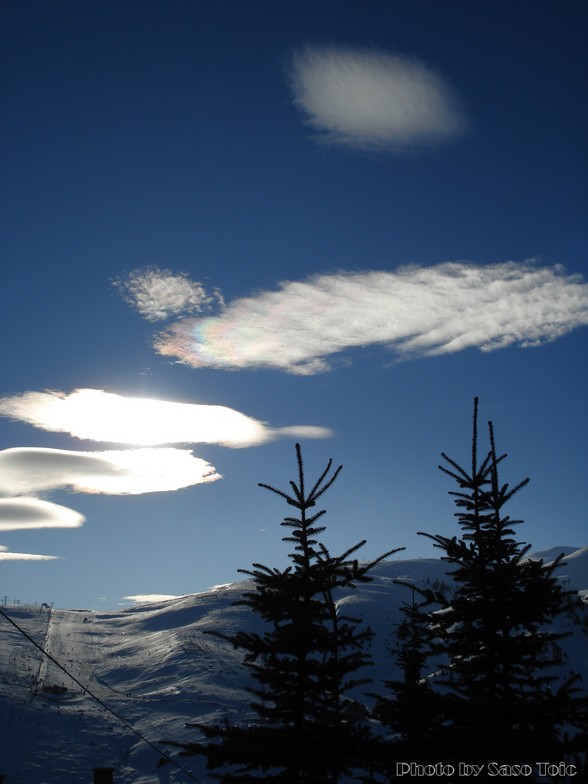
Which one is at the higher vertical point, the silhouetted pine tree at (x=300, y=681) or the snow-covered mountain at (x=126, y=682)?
the silhouetted pine tree at (x=300, y=681)

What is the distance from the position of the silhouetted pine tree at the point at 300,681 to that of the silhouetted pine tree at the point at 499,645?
5.29 feet

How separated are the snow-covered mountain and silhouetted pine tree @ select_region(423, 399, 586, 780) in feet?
6.45

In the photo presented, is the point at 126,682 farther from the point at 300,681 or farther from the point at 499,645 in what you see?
the point at 499,645

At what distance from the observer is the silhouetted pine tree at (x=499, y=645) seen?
9.31m

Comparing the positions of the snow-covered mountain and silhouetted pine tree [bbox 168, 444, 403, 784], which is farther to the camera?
the snow-covered mountain

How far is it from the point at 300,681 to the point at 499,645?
11.2 feet

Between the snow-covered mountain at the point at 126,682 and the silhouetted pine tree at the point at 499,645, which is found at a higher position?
the silhouetted pine tree at the point at 499,645

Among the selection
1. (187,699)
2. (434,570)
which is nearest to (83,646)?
(187,699)

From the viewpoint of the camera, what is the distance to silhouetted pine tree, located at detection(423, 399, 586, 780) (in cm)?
931

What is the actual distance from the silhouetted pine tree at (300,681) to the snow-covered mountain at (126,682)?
1.79m

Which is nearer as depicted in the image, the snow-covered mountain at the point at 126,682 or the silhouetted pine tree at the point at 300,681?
the silhouetted pine tree at the point at 300,681

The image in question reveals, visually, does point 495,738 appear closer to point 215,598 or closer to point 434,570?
point 215,598

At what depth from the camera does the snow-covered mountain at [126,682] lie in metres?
27.7

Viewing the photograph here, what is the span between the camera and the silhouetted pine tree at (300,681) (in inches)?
387
